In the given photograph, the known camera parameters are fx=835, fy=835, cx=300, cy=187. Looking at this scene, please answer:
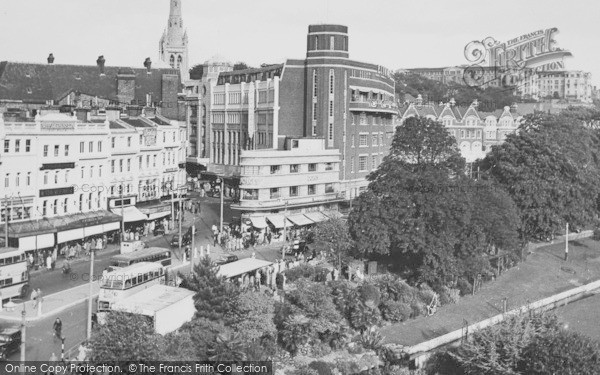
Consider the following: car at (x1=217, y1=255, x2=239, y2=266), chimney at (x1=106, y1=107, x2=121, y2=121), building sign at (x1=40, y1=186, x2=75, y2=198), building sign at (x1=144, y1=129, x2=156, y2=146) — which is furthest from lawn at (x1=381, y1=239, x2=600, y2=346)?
chimney at (x1=106, y1=107, x2=121, y2=121)

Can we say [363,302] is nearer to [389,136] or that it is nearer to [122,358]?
[122,358]

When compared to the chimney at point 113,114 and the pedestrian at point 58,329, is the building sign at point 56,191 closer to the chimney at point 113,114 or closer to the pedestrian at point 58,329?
the chimney at point 113,114

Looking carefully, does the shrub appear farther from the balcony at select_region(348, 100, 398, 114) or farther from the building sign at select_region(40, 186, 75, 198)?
the balcony at select_region(348, 100, 398, 114)

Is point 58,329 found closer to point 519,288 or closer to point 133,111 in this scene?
point 519,288

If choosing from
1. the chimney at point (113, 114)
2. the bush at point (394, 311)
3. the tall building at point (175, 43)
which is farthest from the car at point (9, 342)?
the tall building at point (175, 43)

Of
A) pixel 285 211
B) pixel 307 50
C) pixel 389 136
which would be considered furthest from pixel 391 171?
pixel 389 136

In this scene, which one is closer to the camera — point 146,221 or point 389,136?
point 146,221
